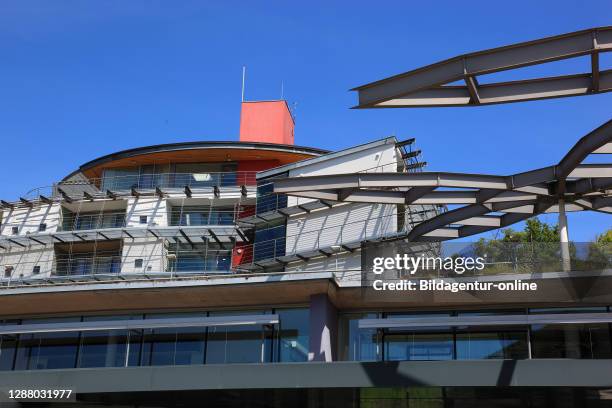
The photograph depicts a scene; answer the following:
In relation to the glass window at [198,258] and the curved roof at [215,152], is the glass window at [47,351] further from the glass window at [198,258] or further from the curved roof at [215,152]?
the curved roof at [215,152]

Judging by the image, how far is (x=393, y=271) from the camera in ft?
76.1

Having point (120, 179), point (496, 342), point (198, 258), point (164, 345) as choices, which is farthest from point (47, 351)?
point (120, 179)

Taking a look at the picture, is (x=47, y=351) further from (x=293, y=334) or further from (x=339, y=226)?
(x=339, y=226)

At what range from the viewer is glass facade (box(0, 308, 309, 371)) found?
25828 mm

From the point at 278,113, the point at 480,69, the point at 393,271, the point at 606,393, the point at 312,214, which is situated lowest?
the point at 606,393

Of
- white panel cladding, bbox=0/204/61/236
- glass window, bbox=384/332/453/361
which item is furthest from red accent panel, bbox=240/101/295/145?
glass window, bbox=384/332/453/361

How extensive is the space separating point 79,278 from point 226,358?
1946cm

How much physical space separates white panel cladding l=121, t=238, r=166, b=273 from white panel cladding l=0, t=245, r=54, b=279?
4598 millimetres

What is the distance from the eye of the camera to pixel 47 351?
92.1 feet

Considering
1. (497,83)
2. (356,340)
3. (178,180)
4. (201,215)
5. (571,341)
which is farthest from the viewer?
(178,180)

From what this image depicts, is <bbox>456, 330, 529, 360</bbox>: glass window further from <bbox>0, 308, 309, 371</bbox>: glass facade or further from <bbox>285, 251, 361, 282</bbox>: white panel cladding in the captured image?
<bbox>285, 251, 361, 282</bbox>: white panel cladding

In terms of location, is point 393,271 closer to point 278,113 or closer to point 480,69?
point 480,69

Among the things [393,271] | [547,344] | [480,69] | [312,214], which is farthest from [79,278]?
[480,69]

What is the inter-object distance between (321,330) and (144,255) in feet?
68.4
